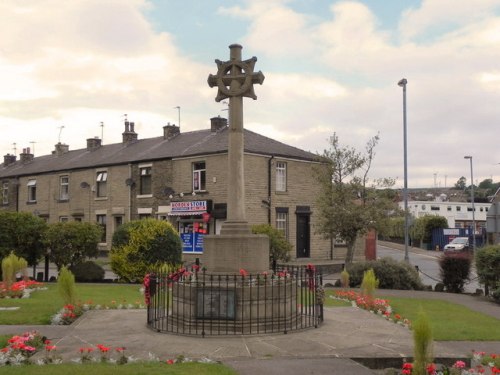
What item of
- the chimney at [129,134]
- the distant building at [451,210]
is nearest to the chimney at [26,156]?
the chimney at [129,134]

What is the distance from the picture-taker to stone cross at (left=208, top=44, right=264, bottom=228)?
444 inches

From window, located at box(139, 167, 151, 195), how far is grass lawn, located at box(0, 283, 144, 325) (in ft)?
47.0

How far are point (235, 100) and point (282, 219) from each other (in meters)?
19.8

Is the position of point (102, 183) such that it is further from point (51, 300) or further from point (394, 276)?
point (394, 276)

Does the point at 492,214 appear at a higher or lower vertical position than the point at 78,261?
higher

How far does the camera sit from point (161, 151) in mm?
33844

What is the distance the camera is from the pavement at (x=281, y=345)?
766cm

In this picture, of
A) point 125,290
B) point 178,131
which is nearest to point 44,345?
point 125,290

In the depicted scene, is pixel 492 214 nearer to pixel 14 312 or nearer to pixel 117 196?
pixel 14 312

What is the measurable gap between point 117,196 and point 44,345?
27.3 m

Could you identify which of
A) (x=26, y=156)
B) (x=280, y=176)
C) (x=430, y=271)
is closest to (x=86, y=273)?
(x=280, y=176)

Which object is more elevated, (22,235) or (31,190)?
(31,190)

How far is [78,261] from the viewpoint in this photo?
21.8 metres

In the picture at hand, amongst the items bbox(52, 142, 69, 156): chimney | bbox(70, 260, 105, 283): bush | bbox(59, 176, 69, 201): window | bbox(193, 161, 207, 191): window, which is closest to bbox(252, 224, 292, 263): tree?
bbox(193, 161, 207, 191): window
